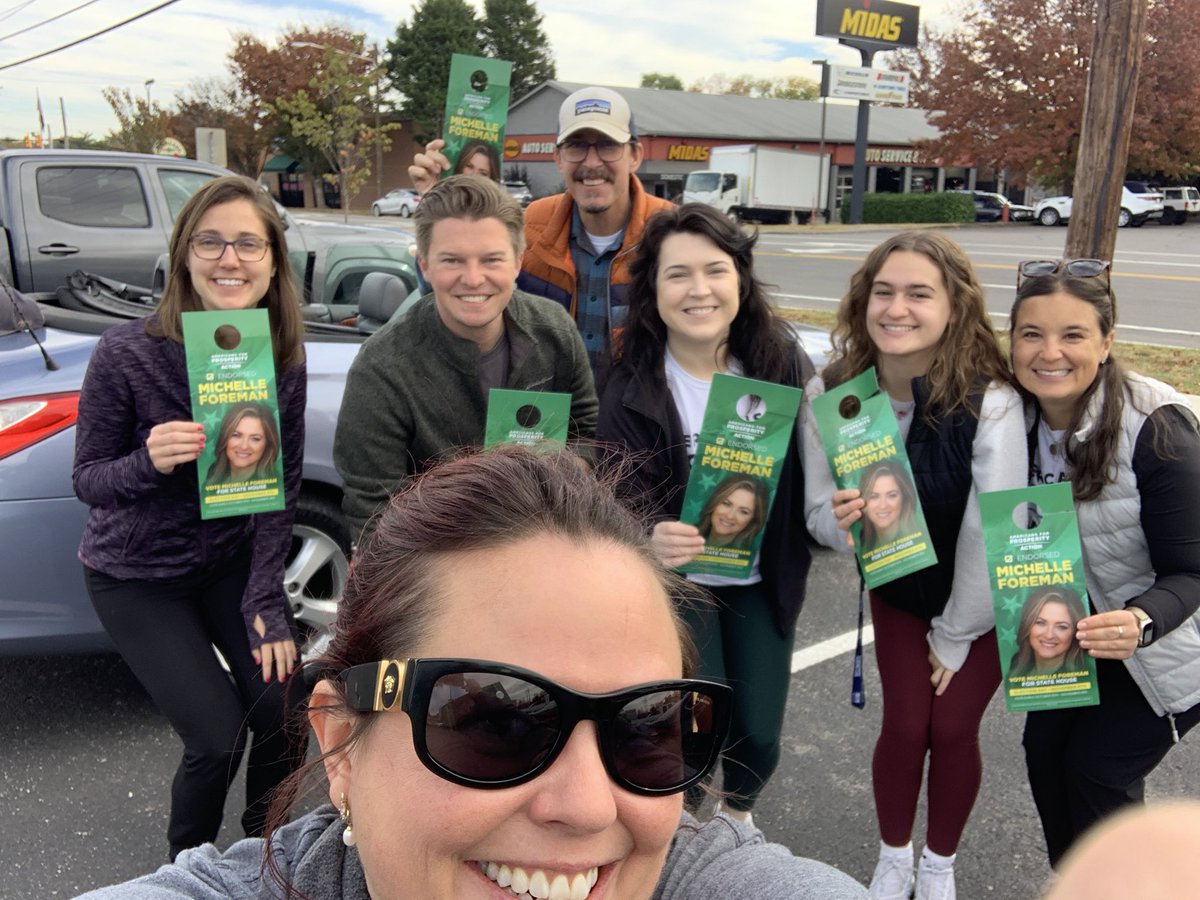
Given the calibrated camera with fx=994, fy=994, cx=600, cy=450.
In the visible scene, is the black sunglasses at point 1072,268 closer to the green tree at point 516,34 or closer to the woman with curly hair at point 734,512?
the woman with curly hair at point 734,512

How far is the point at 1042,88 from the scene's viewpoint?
42375mm

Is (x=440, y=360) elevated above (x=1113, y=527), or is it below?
above

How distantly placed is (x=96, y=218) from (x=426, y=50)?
205 feet

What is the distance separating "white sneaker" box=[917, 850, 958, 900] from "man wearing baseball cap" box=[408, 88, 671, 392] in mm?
1855

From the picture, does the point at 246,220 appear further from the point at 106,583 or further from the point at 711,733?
the point at 711,733

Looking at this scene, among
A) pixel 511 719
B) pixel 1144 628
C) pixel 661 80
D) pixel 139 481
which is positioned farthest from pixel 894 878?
pixel 661 80

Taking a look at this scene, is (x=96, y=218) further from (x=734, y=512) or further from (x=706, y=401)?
(x=734, y=512)

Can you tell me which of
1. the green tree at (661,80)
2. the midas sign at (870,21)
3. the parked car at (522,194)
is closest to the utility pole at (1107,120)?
the parked car at (522,194)

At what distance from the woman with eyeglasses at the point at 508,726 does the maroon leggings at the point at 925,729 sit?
1467mm

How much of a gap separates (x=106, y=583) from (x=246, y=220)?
3.45 ft

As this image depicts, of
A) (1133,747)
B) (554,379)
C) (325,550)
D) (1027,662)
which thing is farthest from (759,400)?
(325,550)

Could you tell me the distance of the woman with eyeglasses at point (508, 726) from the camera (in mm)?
1130

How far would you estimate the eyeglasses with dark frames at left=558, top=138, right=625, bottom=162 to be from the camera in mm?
3518

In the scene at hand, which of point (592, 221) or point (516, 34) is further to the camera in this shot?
point (516, 34)
